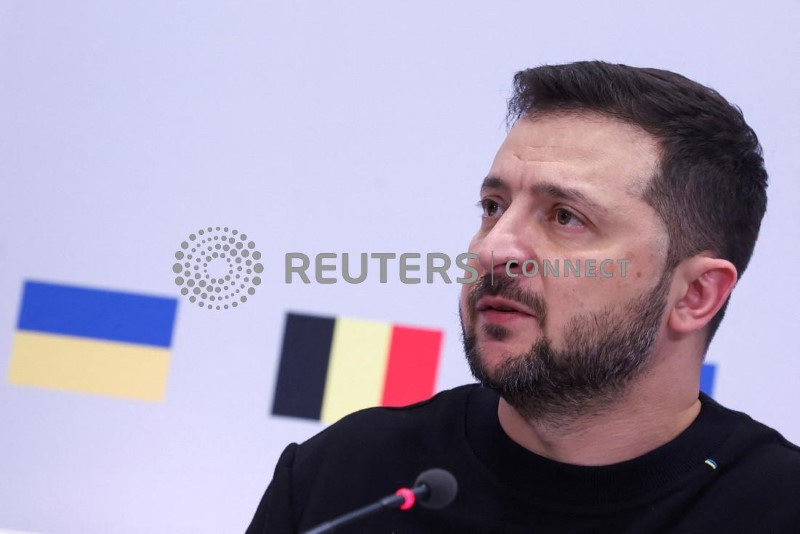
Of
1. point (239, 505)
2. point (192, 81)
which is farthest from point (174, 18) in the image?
point (239, 505)

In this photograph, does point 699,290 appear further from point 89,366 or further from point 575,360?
point 89,366

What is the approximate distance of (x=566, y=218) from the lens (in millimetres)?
1486

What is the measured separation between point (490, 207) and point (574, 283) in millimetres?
231

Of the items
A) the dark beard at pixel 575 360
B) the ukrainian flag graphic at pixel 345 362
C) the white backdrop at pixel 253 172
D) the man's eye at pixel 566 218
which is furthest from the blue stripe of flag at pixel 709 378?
the man's eye at pixel 566 218

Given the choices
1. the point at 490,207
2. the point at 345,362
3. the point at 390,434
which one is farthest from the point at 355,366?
→ the point at 490,207

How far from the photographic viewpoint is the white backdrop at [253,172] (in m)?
2.29

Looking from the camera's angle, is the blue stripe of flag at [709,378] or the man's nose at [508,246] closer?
the man's nose at [508,246]

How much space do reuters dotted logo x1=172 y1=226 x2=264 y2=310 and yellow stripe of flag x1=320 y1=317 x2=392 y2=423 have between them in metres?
0.24

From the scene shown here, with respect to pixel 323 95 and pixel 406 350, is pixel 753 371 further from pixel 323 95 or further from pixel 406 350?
pixel 323 95

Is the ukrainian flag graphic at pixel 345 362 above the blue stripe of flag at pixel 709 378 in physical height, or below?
below

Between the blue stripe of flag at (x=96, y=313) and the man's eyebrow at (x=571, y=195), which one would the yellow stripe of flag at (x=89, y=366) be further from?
the man's eyebrow at (x=571, y=195)

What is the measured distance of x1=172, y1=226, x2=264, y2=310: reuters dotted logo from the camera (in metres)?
2.29

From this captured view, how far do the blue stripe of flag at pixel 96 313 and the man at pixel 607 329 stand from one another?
82 cm

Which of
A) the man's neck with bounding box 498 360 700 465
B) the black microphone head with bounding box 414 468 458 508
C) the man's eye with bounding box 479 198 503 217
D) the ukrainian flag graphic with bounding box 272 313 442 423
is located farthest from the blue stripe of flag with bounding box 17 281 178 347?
the black microphone head with bounding box 414 468 458 508
